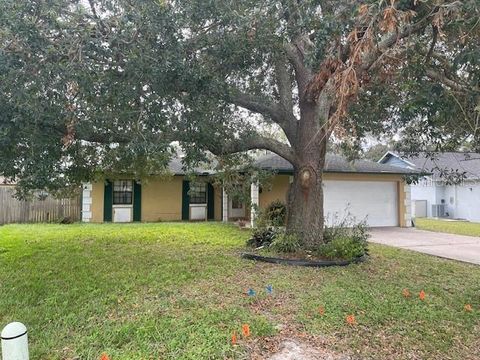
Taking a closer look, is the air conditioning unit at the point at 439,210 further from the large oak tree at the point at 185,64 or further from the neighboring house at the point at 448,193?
the large oak tree at the point at 185,64

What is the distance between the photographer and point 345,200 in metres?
16.2

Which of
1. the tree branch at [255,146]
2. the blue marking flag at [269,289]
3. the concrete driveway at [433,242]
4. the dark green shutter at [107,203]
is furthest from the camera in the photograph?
the dark green shutter at [107,203]

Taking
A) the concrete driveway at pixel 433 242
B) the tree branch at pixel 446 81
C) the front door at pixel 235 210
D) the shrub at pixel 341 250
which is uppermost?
the tree branch at pixel 446 81

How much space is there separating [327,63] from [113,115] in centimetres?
343

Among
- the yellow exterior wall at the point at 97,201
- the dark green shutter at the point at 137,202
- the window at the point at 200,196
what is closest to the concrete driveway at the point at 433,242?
the window at the point at 200,196

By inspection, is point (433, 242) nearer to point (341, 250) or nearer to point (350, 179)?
point (350, 179)

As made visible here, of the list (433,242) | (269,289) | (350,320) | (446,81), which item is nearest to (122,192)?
(433,242)

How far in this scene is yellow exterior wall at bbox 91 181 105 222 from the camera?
16.9 metres

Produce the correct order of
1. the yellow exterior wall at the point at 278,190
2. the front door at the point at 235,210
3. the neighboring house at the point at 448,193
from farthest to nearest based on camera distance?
the neighboring house at the point at 448,193
the front door at the point at 235,210
the yellow exterior wall at the point at 278,190

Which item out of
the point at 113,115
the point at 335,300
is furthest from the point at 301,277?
the point at 113,115

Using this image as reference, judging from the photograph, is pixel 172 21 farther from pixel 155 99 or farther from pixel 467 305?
pixel 467 305

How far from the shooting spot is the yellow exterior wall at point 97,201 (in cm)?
1689

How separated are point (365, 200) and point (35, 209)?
14124 millimetres

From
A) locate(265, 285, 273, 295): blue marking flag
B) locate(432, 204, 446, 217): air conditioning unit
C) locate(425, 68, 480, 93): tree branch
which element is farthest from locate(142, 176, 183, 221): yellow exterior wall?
locate(432, 204, 446, 217): air conditioning unit
